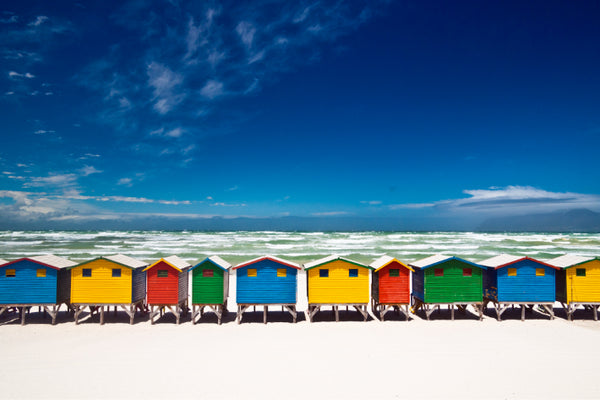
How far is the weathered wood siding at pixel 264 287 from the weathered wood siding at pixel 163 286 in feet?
10.4

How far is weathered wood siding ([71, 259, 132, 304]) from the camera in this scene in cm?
1781

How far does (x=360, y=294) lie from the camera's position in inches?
709

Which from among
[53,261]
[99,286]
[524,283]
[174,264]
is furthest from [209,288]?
[524,283]

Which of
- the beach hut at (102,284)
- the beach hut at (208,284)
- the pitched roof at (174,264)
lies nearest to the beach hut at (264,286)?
the beach hut at (208,284)

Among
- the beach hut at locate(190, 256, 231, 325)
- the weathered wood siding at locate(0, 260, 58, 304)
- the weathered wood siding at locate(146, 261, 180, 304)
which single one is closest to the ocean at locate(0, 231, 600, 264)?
the weathered wood siding at locate(0, 260, 58, 304)

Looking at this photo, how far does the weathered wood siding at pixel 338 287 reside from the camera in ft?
59.0

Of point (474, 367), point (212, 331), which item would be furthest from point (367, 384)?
point (212, 331)

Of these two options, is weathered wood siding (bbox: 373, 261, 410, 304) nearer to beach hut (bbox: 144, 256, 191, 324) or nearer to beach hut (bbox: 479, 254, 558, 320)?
beach hut (bbox: 479, 254, 558, 320)

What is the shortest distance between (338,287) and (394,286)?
2886mm

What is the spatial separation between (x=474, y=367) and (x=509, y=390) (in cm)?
165

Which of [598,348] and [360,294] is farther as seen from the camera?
[360,294]

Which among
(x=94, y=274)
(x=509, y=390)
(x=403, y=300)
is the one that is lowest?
(x=509, y=390)

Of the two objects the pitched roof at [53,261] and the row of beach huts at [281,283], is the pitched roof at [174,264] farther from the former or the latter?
the pitched roof at [53,261]

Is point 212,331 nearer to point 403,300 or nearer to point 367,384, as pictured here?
point 367,384
